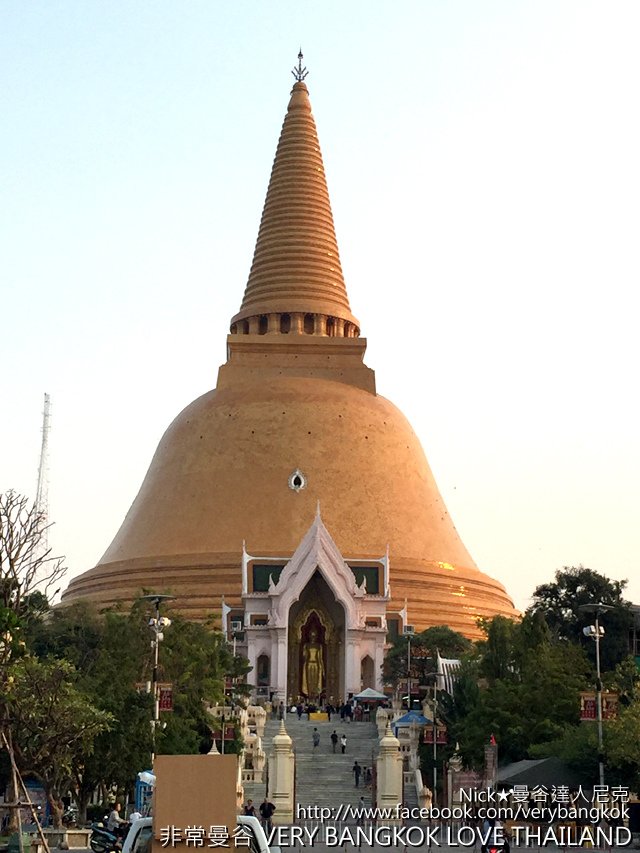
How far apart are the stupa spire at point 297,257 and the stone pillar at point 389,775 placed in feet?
96.6

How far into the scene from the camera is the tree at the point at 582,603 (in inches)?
1962

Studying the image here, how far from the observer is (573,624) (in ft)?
170

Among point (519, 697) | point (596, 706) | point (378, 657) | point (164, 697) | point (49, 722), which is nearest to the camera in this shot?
point (49, 722)

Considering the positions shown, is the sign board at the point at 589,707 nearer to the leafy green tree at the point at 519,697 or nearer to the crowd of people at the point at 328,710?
the leafy green tree at the point at 519,697

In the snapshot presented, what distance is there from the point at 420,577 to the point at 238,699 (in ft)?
48.1

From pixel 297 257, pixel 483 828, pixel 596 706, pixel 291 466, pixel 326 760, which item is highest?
pixel 297 257

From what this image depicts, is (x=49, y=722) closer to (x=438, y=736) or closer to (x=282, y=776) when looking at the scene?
(x=282, y=776)

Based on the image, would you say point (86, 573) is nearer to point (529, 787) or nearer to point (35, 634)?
point (35, 634)

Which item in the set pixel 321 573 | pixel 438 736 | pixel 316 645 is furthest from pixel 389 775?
pixel 316 645

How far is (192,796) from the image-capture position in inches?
379

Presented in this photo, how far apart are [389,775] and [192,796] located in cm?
2743

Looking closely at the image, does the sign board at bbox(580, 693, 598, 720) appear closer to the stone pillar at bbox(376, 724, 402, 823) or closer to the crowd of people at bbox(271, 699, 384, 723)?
the stone pillar at bbox(376, 724, 402, 823)

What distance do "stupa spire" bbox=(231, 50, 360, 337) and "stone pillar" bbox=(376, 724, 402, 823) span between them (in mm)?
29432

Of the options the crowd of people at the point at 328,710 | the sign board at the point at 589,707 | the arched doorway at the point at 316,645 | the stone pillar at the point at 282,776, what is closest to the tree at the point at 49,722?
the stone pillar at the point at 282,776
